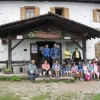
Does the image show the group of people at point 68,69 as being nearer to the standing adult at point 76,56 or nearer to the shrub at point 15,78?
the standing adult at point 76,56

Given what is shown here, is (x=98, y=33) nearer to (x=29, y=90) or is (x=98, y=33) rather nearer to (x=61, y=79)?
(x=61, y=79)

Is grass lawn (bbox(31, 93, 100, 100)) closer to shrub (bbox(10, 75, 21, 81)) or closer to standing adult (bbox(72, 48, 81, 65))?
shrub (bbox(10, 75, 21, 81))

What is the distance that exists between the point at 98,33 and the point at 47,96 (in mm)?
7263

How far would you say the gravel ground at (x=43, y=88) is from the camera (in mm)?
14135

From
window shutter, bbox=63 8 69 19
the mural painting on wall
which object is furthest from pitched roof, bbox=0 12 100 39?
window shutter, bbox=63 8 69 19

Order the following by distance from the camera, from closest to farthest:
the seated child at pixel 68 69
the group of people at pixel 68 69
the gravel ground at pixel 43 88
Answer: the gravel ground at pixel 43 88, the group of people at pixel 68 69, the seated child at pixel 68 69

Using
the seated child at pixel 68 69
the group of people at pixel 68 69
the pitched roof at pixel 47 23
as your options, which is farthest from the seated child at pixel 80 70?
the pitched roof at pixel 47 23

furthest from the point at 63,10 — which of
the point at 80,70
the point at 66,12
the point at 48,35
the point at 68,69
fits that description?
the point at 80,70

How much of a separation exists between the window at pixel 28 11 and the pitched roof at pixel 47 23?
3453 millimetres

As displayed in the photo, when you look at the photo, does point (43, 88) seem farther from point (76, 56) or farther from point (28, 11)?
point (28, 11)

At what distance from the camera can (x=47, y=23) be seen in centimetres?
1917

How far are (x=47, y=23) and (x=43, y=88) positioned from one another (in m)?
5.27

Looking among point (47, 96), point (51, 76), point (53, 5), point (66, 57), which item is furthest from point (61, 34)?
point (47, 96)

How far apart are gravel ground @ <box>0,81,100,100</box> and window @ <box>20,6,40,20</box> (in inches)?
271
